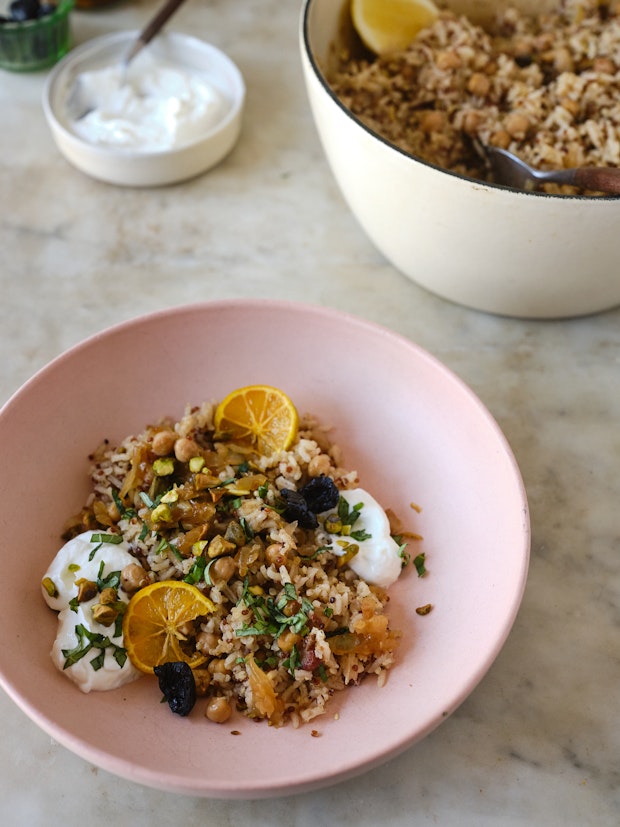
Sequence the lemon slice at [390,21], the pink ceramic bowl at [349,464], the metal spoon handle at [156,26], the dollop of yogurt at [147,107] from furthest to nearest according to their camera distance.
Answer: the metal spoon handle at [156,26] → the dollop of yogurt at [147,107] → the lemon slice at [390,21] → the pink ceramic bowl at [349,464]

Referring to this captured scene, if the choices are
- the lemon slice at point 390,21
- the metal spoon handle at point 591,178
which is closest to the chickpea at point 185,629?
the metal spoon handle at point 591,178

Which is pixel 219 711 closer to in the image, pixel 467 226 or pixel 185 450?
pixel 185 450

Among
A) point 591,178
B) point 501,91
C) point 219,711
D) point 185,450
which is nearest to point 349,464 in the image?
point 185,450

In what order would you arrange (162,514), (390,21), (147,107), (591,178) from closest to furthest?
(162,514)
(591,178)
(390,21)
(147,107)

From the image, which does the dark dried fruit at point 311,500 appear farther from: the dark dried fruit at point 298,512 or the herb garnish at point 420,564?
the herb garnish at point 420,564

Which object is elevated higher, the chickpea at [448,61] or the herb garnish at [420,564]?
the chickpea at [448,61]

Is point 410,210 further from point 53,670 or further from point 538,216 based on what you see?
point 53,670
